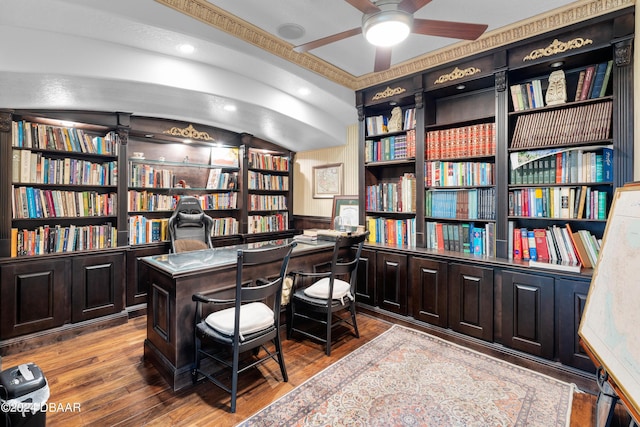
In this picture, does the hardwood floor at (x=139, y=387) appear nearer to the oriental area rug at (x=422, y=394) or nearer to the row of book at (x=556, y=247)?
the oriental area rug at (x=422, y=394)

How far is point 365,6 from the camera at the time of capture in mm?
1870

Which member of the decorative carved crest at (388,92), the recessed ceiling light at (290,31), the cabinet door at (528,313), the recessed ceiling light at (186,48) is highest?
the recessed ceiling light at (290,31)

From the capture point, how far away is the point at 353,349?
2.75 metres

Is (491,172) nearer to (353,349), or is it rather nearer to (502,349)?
(502,349)

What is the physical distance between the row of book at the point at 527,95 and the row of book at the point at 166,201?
379cm

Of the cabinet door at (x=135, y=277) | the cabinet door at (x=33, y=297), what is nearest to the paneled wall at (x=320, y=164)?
the cabinet door at (x=135, y=277)

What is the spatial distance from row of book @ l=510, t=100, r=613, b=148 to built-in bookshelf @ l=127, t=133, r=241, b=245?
12.4 ft

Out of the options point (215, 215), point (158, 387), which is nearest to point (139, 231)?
point (215, 215)

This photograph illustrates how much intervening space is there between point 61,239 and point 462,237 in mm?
4146

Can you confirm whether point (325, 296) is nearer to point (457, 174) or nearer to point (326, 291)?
point (326, 291)

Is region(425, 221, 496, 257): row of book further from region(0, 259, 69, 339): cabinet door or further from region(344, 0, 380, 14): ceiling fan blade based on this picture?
region(0, 259, 69, 339): cabinet door

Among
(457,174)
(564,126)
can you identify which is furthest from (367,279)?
(564,126)

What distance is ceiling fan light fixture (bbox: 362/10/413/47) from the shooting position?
1.90m

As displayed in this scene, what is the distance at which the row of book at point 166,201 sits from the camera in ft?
12.6
